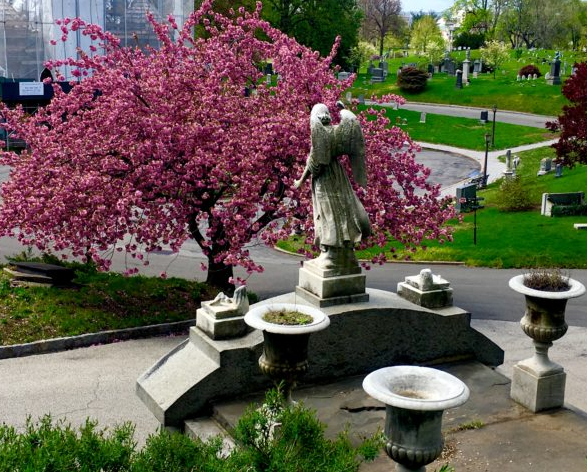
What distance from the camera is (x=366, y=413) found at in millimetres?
10453

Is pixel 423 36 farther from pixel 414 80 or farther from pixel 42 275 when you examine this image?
pixel 42 275

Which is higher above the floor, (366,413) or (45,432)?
(45,432)

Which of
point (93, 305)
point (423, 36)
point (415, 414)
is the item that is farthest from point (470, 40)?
point (415, 414)

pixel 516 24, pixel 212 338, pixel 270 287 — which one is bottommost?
pixel 270 287

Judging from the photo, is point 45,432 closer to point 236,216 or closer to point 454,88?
point 236,216

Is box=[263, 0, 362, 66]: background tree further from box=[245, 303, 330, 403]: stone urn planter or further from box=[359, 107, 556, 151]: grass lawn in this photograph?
box=[245, 303, 330, 403]: stone urn planter

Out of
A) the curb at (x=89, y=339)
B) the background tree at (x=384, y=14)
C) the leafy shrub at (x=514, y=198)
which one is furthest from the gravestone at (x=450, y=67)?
the curb at (x=89, y=339)

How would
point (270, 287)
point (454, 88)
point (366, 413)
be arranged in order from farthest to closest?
point (454, 88) → point (270, 287) → point (366, 413)

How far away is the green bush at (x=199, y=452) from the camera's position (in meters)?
6.30

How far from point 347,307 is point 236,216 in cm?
459

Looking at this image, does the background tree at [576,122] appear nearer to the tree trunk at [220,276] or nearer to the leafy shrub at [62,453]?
the tree trunk at [220,276]

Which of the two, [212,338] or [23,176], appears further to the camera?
[23,176]

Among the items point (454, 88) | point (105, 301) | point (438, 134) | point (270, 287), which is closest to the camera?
point (105, 301)

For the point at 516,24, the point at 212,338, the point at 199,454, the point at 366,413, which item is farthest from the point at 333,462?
the point at 516,24
